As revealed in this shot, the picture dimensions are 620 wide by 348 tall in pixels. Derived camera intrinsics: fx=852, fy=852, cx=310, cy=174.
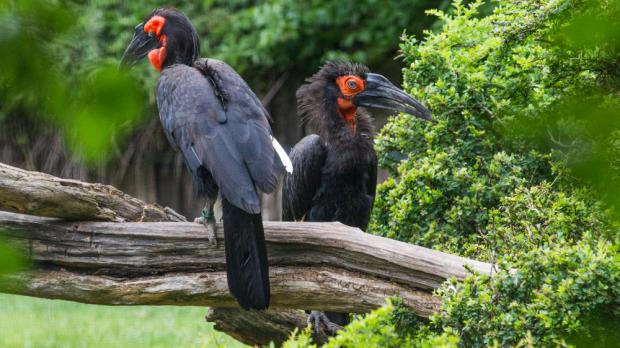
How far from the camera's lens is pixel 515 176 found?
4.23 metres

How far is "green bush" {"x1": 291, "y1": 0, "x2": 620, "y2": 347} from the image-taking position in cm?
215

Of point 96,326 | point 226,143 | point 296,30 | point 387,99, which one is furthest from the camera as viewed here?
point 296,30

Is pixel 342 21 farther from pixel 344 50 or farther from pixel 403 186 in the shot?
pixel 403 186

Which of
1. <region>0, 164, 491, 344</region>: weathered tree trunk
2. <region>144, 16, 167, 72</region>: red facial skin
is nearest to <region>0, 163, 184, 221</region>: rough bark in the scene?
<region>0, 164, 491, 344</region>: weathered tree trunk

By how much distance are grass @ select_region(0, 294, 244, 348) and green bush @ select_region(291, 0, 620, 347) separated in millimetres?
2110

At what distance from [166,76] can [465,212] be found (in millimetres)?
1620

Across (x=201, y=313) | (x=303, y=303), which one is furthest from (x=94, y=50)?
(x=201, y=313)

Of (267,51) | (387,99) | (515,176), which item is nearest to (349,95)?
(387,99)

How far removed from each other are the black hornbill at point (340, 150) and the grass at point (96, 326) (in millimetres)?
1517

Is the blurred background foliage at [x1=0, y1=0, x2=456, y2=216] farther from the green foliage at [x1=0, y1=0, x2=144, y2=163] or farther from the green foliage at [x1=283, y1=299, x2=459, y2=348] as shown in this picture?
the green foliage at [x1=0, y1=0, x2=144, y2=163]

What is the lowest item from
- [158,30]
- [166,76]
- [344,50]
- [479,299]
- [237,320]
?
[237,320]

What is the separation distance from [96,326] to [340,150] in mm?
3599

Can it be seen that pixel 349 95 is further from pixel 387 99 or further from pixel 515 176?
pixel 515 176

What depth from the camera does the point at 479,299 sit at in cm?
298
